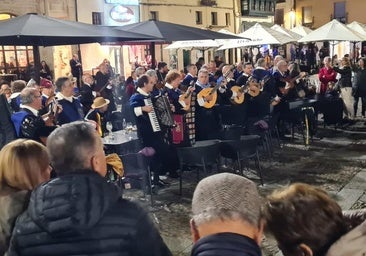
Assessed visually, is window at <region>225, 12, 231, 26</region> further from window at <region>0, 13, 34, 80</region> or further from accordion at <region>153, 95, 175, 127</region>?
accordion at <region>153, 95, 175, 127</region>

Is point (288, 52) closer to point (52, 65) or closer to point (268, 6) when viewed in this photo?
point (268, 6)

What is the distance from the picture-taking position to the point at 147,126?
23.9ft

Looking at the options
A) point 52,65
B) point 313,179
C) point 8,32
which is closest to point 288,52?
point 52,65

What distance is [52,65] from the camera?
2111 cm

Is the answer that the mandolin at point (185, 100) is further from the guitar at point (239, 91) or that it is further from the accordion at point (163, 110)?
the guitar at point (239, 91)

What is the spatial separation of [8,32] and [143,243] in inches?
189

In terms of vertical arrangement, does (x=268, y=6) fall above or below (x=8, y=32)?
above

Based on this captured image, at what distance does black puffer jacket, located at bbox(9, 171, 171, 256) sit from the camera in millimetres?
2141

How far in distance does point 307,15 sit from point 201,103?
135 ft

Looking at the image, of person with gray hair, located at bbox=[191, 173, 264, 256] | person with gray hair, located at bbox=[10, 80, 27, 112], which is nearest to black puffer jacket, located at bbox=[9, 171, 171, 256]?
person with gray hair, located at bbox=[191, 173, 264, 256]

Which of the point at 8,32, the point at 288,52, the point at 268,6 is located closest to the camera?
the point at 8,32

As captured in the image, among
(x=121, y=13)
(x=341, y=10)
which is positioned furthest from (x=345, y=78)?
(x=341, y=10)

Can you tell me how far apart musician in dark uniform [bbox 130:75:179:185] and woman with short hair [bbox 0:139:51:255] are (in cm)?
428

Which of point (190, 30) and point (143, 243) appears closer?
point (143, 243)
